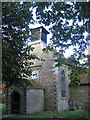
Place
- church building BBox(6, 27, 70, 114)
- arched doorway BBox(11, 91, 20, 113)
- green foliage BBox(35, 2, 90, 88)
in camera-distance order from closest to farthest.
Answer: green foliage BBox(35, 2, 90, 88) → arched doorway BBox(11, 91, 20, 113) → church building BBox(6, 27, 70, 114)

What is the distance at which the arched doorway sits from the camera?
1633 cm

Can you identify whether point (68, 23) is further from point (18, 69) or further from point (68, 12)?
point (18, 69)

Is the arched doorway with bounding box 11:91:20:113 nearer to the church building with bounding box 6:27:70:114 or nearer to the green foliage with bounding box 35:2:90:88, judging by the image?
the church building with bounding box 6:27:70:114

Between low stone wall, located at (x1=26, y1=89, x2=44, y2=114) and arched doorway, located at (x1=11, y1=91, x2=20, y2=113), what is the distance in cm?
90

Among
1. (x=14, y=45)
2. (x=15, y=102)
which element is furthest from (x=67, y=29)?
(x=15, y=102)

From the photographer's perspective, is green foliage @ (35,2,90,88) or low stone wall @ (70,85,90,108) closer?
green foliage @ (35,2,90,88)

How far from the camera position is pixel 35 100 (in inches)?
659

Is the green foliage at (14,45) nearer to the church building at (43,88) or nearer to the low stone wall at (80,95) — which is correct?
the church building at (43,88)

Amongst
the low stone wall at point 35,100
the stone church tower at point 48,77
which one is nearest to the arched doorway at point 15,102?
the low stone wall at point 35,100

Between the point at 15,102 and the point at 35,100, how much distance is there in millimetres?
1464

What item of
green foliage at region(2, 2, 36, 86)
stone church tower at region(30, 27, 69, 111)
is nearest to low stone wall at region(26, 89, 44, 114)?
stone church tower at region(30, 27, 69, 111)

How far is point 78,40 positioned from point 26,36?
4.11 m

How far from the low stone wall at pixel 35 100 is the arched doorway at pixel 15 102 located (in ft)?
2.96

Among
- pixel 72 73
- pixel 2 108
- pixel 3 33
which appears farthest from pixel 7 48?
pixel 2 108
